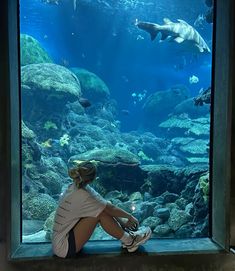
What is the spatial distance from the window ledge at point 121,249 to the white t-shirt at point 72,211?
153 millimetres

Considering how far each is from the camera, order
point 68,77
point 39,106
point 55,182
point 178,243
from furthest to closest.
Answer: point 68,77 < point 39,106 < point 55,182 < point 178,243

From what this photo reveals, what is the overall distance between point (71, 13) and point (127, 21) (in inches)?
35.6

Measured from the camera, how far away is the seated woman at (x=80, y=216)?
235 centimetres

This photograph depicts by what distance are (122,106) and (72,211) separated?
140 inches

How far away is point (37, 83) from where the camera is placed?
4.48m

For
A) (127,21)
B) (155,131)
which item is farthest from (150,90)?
(127,21)

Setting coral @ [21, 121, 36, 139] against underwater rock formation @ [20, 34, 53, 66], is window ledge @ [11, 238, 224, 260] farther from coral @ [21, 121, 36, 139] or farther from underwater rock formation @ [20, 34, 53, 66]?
underwater rock formation @ [20, 34, 53, 66]

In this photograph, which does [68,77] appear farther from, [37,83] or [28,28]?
[28,28]

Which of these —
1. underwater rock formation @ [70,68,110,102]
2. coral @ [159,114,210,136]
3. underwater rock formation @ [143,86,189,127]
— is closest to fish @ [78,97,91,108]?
underwater rock formation @ [70,68,110,102]

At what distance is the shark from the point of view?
185 inches

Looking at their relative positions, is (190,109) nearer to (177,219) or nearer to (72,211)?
(177,219)

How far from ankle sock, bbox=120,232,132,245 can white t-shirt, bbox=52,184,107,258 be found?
0.29 m

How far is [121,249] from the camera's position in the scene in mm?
2545

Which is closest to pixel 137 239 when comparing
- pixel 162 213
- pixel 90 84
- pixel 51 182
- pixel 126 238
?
pixel 126 238
